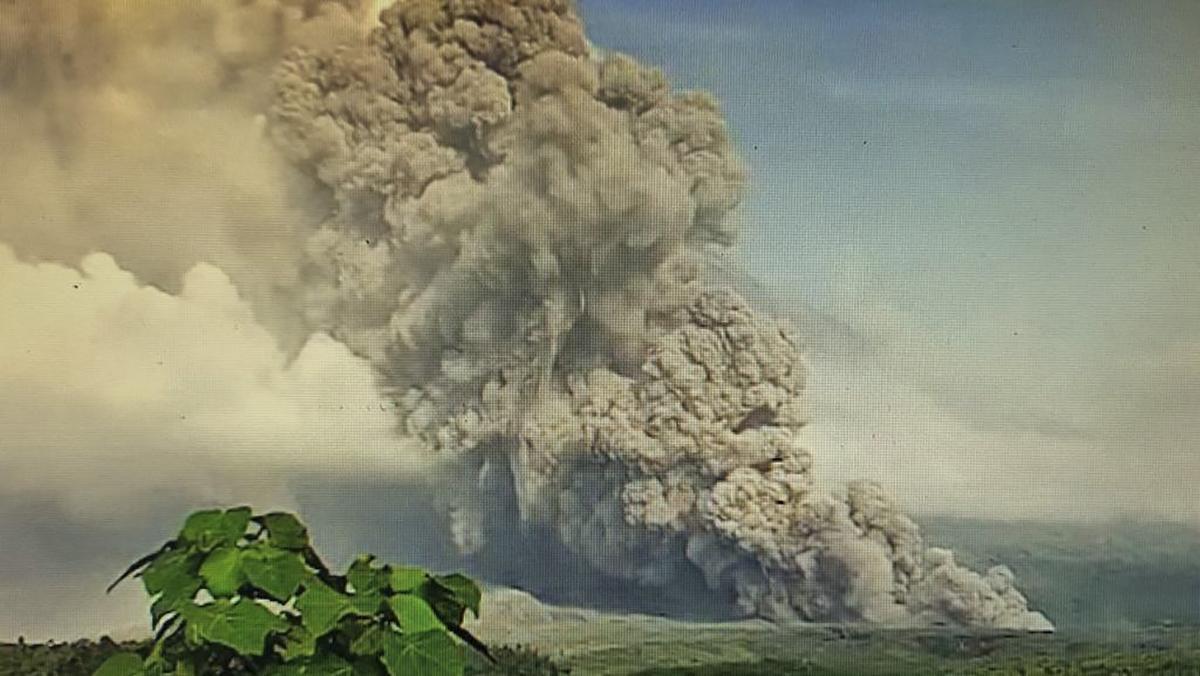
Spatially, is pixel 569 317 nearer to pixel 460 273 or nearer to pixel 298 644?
pixel 460 273

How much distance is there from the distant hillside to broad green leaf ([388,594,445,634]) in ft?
Answer: 2.29

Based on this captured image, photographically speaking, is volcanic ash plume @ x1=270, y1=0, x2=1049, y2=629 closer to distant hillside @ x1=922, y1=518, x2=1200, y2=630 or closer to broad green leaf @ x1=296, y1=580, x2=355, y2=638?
distant hillside @ x1=922, y1=518, x2=1200, y2=630

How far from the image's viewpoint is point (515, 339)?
1651mm

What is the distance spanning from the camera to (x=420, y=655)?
1.14 metres

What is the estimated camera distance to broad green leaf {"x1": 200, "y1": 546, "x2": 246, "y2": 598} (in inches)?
45.6

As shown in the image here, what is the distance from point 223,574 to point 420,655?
0.17 metres

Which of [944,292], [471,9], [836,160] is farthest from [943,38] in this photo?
[471,9]

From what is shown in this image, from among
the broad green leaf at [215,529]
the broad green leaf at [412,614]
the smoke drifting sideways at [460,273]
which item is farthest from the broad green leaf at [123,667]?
the smoke drifting sideways at [460,273]

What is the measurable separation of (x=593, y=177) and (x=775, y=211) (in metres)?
0.21

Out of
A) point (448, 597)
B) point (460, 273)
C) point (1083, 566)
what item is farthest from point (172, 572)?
point (1083, 566)

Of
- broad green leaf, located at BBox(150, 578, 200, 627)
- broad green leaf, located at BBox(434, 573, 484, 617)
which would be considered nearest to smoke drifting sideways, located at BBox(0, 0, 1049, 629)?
broad green leaf, located at BBox(434, 573, 484, 617)

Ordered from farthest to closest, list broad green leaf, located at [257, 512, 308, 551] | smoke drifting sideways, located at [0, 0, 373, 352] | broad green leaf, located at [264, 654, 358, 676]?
A: smoke drifting sideways, located at [0, 0, 373, 352] → broad green leaf, located at [257, 512, 308, 551] → broad green leaf, located at [264, 654, 358, 676]

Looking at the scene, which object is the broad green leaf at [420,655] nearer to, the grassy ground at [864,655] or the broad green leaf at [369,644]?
the broad green leaf at [369,644]

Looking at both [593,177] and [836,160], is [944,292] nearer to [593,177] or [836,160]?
[836,160]
